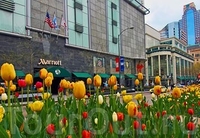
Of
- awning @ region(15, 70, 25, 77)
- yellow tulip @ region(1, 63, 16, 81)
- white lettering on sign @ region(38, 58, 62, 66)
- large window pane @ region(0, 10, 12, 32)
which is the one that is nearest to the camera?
yellow tulip @ region(1, 63, 16, 81)

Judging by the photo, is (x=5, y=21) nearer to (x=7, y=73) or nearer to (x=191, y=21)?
(x=7, y=73)

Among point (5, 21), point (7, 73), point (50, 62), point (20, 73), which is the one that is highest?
point (5, 21)

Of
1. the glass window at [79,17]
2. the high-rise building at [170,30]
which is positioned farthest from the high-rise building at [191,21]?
the glass window at [79,17]

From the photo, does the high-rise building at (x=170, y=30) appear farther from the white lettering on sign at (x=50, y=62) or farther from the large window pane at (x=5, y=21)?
the large window pane at (x=5, y=21)

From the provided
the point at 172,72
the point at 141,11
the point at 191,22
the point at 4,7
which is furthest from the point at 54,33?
the point at 191,22

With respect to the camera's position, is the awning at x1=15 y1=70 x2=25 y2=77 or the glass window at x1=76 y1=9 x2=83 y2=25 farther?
the glass window at x1=76 y1=9 x2=83 y2=25

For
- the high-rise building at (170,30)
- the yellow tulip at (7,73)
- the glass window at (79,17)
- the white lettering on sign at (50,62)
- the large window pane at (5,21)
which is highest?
the high-rise building at (170,30)

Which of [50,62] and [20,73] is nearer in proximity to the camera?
[20,73]

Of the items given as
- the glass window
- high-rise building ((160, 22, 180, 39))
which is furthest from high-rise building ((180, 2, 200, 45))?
the glass window

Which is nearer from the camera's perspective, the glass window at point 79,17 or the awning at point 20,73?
the awning at point 20,73

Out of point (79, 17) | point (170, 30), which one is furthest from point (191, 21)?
point (79, 17)

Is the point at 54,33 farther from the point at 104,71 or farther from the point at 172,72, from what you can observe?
the point at 172,72

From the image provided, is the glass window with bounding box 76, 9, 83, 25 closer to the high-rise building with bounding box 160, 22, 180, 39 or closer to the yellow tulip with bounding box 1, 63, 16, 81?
the yellow tulip with bounding box 1, 63, 16, 81

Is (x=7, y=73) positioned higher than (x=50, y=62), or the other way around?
(x=50, y=62)
